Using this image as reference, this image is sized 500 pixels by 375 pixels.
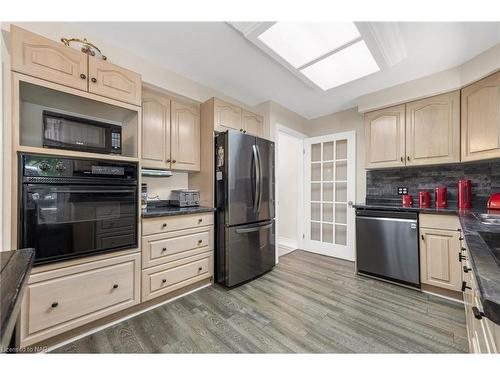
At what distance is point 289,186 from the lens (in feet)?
13.4

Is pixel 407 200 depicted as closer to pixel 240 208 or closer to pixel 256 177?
pixel 256 177

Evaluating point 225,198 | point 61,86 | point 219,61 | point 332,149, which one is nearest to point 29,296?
point 61,86

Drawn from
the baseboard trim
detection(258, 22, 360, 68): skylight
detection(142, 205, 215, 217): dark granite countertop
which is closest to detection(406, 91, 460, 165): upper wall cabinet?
detection(258, 22, 360, 68): skylight

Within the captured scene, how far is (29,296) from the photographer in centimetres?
129

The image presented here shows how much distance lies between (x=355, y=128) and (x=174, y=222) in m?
2.91

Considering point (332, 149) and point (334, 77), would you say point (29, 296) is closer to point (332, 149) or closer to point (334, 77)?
point (334, 77)

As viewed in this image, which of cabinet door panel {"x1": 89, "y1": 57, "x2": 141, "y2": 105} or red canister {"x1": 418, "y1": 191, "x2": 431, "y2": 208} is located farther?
red canister {"x1": 418, "y1": 191, "x2": 431, "y2": 208}

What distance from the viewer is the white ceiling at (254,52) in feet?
5.35

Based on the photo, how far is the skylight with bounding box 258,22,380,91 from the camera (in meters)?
1.51

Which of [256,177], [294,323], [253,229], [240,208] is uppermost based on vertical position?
[256,177]

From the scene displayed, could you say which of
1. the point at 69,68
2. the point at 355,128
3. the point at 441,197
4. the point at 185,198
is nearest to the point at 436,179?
the point at 441,197

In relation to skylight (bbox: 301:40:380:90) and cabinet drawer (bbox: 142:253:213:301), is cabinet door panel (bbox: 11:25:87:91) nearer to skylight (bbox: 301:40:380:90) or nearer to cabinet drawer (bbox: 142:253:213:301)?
cabinet drawer (bbox: 142:253:213:301)

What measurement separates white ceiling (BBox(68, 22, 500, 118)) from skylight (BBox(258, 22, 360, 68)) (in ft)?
0.56

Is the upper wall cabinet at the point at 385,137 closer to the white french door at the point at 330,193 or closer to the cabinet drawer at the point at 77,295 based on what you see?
the white french door at the point at 330,193
